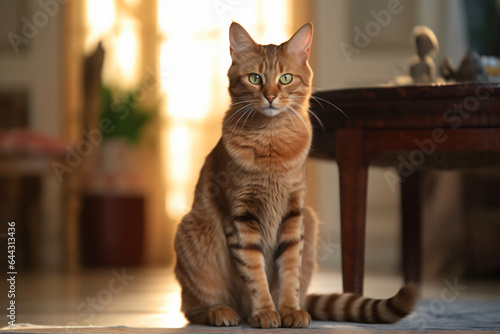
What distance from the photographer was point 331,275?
3.45 meters

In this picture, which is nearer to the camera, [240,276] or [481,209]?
[240,276]

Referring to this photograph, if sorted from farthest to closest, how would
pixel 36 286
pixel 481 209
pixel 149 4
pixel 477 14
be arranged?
pixel 149 4, pixel 477 14, pixel 481 209, pixel 36 286

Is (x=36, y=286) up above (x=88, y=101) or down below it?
below

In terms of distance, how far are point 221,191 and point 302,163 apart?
216 millimetres

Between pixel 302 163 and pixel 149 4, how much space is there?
11.7 feet

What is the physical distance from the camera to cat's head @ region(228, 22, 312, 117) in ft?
4.72

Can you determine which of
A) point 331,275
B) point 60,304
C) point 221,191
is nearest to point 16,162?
point 60,304

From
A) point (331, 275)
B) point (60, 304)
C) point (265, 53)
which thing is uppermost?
point (265, 53)

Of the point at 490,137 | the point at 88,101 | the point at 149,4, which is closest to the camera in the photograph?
the point at 490,137

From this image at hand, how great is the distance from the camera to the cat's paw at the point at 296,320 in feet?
4.53

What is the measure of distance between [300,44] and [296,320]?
2.19ft

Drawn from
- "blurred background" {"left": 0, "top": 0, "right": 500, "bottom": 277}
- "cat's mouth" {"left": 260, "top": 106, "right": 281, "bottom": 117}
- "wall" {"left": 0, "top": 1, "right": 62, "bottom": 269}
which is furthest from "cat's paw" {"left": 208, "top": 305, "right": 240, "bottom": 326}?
"wall" {"left": 0, "top": 1, "right": 62, "bottom": 269}

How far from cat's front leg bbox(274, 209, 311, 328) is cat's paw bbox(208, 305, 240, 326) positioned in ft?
0.37

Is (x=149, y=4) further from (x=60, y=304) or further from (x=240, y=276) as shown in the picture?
(x=240, y=276)
